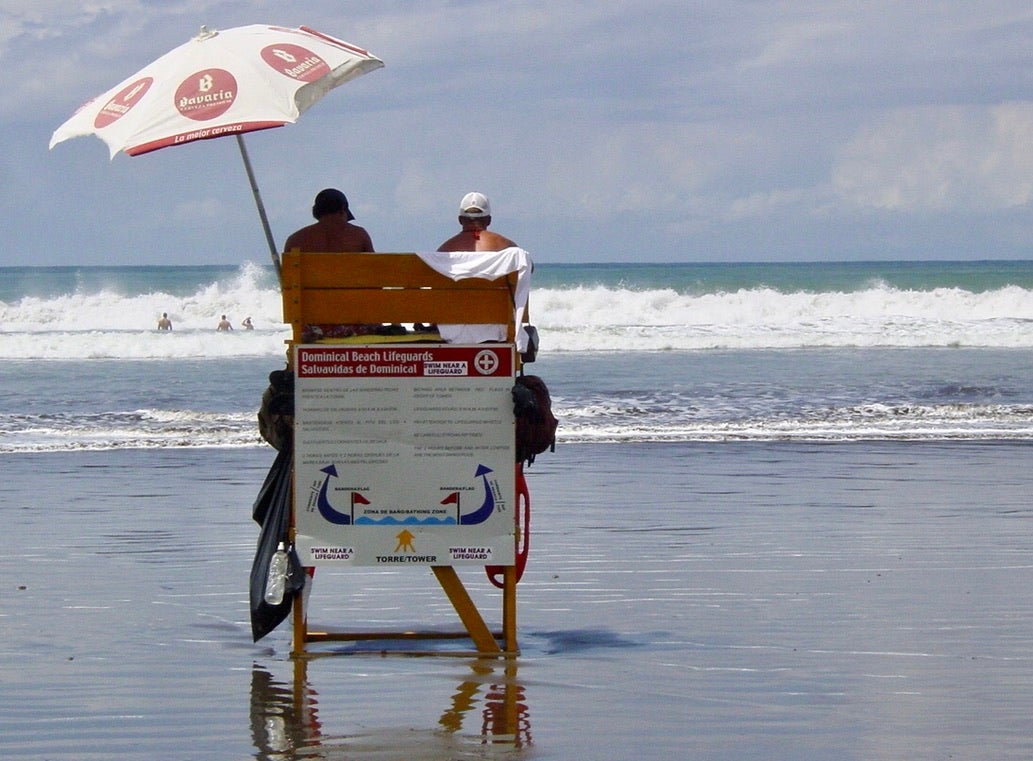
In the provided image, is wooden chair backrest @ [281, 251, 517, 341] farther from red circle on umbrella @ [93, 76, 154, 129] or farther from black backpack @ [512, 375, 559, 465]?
red circle on umbrella @ [93, 76, 154, 129]

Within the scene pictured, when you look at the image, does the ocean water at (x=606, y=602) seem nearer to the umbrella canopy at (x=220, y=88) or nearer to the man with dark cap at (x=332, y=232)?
the man with dark cap at (x=332, y=232)

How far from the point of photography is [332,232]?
6.49 m

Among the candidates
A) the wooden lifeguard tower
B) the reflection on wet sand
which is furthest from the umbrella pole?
the reflection on wet sand

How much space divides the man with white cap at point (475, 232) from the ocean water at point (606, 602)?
1694mm

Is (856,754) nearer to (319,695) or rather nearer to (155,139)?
(319,695)

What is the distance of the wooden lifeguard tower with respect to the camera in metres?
6.03

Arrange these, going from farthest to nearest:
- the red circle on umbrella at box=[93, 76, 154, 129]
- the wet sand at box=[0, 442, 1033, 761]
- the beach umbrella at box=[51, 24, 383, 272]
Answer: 1. the red circle on umbrella at box=[93, 76, 154, 129]
2. the beach umbrella at box=[51, 24, 383, 272]
3. the wet sand at box=[0, 442, 1033, 761]

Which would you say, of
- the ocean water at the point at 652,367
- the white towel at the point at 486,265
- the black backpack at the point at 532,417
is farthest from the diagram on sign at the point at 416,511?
the ocean water at the point at 652,367

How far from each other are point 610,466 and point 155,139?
807 centimetres

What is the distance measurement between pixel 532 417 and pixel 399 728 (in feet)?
4.65

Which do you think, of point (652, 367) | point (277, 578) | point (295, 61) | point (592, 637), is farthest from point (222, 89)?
point (652, 367)

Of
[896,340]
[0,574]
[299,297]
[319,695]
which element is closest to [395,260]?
[299,297]

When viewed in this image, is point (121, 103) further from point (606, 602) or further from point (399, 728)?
point (606, 602)

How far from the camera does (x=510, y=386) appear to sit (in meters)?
6.08
